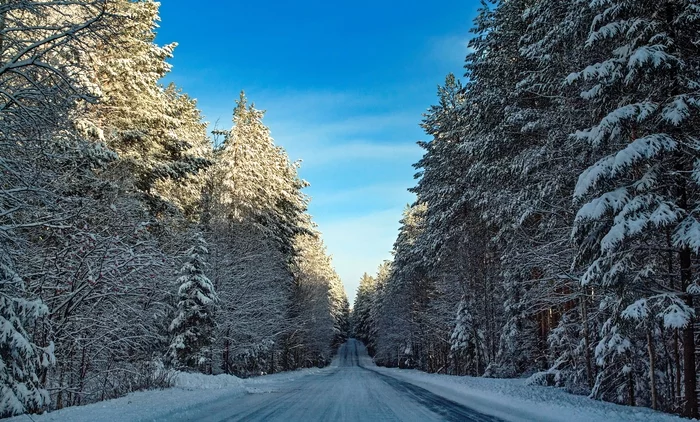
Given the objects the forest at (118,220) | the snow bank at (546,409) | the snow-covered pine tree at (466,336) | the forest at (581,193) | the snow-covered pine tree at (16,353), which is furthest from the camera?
the snow-covered pine tree at (466,336)

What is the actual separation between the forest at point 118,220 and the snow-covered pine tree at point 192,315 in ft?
0.24

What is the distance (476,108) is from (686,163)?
10.7m

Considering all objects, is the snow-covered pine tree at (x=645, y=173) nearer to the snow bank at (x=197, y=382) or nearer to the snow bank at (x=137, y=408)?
the snow bank at (x=137, y=408)

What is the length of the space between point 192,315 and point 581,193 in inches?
667

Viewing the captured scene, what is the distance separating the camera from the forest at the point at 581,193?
8.85m

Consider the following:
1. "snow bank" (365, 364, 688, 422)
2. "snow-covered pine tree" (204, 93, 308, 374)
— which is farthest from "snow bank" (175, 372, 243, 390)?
"snow bank" (365, 364, 688, 422)

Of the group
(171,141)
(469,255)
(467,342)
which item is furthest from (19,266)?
(467,342)

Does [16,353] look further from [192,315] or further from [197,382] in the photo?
[192,315]

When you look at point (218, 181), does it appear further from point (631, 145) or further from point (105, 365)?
point (631, 145)

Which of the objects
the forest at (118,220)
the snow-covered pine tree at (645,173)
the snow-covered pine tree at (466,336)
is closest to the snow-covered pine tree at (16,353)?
the forest at (118,220)

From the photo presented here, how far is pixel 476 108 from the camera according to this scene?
19.5m

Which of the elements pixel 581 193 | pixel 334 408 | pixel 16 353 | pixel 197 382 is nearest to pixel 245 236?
pixel 197 382

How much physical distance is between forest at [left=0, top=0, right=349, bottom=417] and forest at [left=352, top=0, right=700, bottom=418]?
32.5 feet

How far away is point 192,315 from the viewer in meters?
20.0
